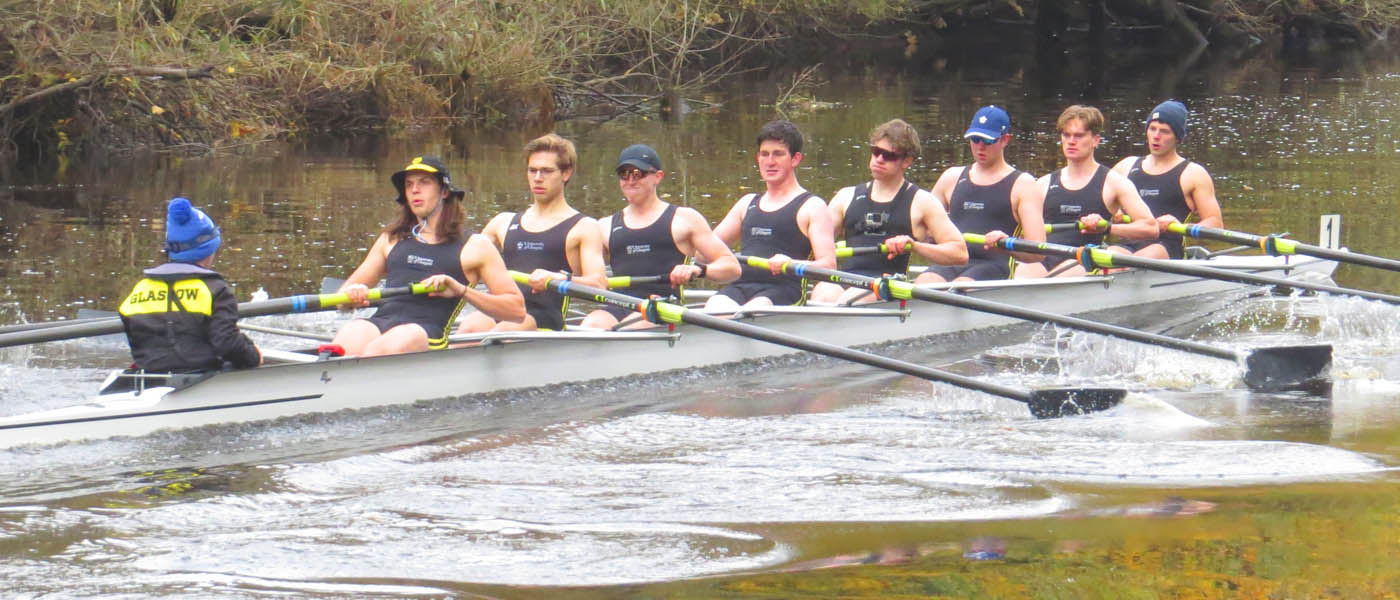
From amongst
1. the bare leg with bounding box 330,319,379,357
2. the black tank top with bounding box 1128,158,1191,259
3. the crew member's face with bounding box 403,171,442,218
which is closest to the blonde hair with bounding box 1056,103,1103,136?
the black tank top with bounding box 1128,158,1191,259

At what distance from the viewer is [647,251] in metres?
9.37

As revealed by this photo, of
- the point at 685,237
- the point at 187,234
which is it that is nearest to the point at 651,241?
the point at 685,237

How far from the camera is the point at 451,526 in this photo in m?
6.17

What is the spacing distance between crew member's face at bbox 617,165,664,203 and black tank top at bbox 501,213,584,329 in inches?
15.7

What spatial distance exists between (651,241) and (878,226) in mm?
1855

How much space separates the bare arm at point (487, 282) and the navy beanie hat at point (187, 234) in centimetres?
135

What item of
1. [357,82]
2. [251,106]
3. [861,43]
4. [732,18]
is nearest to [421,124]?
[357,82]

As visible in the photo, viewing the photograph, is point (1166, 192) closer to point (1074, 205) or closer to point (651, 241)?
point (1074, 205)

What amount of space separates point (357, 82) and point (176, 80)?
383cm

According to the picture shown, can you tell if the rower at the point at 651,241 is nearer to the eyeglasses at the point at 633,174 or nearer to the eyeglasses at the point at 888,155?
the eyeglasses at the point at 633,174

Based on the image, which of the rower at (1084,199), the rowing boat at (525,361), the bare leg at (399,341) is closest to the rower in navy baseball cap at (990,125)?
the rower at (1084,199)

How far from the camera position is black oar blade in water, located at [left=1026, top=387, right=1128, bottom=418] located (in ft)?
26.7

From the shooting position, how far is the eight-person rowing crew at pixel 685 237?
276 inches

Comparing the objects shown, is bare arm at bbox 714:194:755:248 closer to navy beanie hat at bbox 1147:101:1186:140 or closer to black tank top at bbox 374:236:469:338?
black tank top at bbox 374:236:469:338
